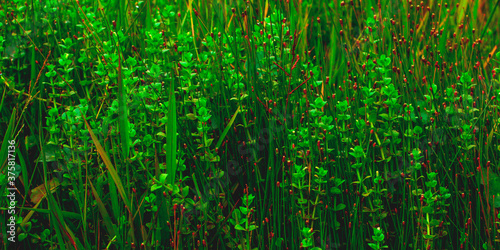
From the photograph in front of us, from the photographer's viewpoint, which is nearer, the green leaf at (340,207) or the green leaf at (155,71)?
the green leaf at (340,207)

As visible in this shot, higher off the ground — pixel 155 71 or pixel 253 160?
pixel 155 71

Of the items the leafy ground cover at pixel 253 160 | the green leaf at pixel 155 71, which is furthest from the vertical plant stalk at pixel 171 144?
the green leaf at pixel 155 71

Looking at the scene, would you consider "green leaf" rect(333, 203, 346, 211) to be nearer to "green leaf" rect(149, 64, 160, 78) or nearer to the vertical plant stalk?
the vertical plant stalk

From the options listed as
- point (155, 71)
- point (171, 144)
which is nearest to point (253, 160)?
point (171, 144)

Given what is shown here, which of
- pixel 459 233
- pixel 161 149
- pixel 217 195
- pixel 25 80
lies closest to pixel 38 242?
pixel 161 149

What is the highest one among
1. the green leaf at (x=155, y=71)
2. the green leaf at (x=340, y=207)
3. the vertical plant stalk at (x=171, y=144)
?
the green leaf at (x=155, y=71)

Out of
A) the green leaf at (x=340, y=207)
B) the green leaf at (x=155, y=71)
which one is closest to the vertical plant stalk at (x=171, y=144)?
the green leaf at (x=155, y=71)

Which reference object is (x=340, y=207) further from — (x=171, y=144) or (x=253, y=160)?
(x=171, y=144)

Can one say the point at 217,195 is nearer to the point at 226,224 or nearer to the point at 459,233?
the point at 226,224

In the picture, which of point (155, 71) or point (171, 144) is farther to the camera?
point (155, 71)

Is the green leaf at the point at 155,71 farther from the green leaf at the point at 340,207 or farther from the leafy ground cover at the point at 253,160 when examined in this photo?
the green leaf at the point at 340,207

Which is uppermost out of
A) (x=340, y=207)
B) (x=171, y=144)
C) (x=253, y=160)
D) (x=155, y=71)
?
(x=155, y=71)

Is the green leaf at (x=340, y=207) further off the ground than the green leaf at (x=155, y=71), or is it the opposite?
the green leaf at (x=155, y=71)

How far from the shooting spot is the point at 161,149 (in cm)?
212
